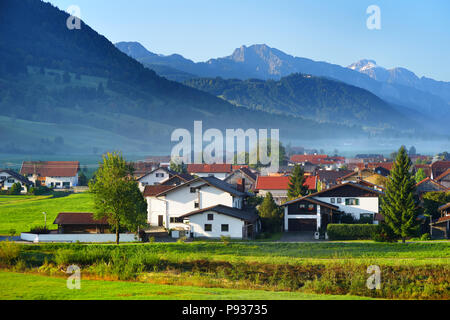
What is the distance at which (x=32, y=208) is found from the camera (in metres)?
62.8

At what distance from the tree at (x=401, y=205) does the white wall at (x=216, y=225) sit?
42.4 feet

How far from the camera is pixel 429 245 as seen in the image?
133 feet

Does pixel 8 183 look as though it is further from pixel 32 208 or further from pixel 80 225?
pixel 80 225

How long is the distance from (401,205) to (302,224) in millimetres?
10198

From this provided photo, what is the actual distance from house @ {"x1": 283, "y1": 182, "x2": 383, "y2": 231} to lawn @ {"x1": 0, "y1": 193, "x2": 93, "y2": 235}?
19793 millimetres

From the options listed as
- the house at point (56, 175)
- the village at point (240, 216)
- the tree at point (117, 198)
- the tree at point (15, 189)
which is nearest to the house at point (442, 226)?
the village at point (240, 216)

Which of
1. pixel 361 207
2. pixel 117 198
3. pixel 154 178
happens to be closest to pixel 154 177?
pixel 154 178

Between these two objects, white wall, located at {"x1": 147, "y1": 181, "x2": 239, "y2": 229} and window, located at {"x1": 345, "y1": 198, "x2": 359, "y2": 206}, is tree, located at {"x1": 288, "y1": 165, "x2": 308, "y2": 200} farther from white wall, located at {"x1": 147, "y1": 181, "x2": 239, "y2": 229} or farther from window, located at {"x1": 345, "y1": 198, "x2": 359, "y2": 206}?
white wall, located at {"x1": 147, "y1": 181, "x2": 239, "y2": 229}

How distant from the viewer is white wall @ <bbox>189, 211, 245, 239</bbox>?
152 feet

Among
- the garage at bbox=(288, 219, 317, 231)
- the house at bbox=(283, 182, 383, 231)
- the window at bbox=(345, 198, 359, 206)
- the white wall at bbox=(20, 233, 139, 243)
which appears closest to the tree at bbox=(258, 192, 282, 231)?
the house at bbox=(283, 182, 383, 231)

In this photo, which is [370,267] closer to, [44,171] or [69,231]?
[69,231]

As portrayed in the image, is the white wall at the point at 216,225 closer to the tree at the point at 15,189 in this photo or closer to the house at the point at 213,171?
the tree at the point at 15,189
